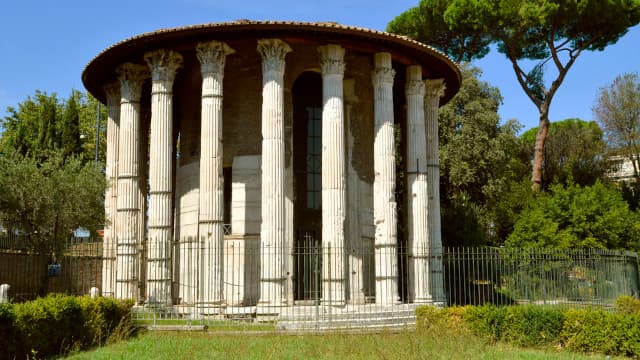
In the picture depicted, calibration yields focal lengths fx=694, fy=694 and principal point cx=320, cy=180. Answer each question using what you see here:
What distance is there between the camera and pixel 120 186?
1741 centimetres

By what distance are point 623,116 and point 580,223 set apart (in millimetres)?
10747

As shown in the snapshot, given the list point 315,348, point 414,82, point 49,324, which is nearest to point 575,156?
point 414,82

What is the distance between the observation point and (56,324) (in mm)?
10508

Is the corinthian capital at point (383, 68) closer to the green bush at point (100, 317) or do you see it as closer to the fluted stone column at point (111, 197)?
the fluted stone column at point (111, 197)

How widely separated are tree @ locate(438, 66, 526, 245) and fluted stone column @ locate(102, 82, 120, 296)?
13260 mm

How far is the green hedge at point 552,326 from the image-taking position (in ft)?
35.2

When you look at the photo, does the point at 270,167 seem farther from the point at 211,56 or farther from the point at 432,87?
the point at 432,87

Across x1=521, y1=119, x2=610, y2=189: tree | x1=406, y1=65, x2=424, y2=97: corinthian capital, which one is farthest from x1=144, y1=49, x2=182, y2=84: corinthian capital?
x1=521, y1=119, x2=610, y2=189: tree

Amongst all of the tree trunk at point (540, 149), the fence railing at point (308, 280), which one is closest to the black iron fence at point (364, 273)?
the fence railing at point (308, 280)

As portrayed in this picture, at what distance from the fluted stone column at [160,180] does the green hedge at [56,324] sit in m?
2.57

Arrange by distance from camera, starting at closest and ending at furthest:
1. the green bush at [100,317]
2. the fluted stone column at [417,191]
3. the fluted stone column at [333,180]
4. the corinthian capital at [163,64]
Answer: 1. the green bush at [100,317]
2. the fluted stone column at [333,180]
3. the corinthian capital at [163,64]
4. the fluted stone column at [417,191]

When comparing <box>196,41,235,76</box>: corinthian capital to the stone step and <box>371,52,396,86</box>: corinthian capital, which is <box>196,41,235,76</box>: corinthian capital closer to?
<box>371,52,396,86</box>: corinthian capital

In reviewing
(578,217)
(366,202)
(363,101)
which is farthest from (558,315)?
(578,217)

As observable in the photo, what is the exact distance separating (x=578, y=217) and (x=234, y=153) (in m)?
12.2
